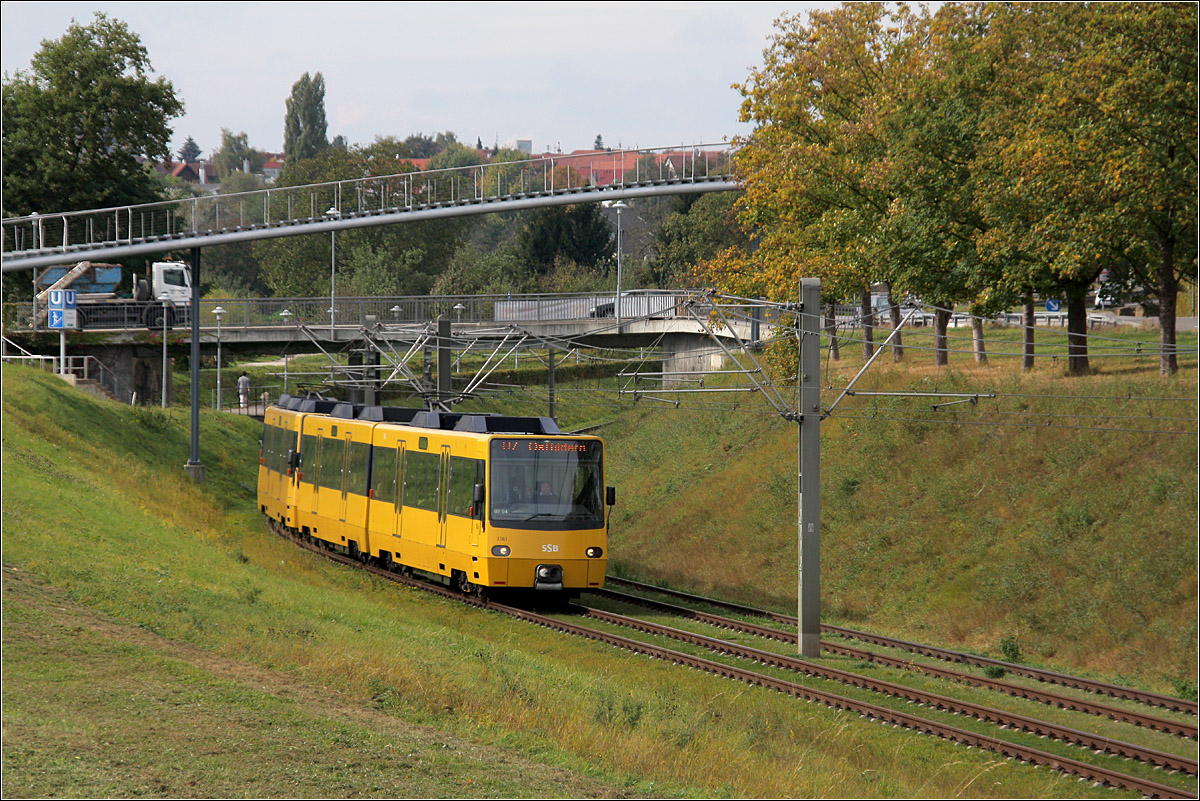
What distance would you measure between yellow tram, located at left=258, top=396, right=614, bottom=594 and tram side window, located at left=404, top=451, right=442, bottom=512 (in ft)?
0.07

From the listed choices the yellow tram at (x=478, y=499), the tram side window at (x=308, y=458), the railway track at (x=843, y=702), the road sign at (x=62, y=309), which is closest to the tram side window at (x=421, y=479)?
the yellow tram at (x=478, y=499)

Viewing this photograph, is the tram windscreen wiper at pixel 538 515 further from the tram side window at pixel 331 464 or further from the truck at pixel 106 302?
the truck at pixel 106 302

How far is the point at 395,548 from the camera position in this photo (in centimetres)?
2523

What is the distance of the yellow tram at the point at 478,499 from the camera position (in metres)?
21.3

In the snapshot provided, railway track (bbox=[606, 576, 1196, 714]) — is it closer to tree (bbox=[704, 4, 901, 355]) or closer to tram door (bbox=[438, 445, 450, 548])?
tram door (bbox=[438, 445, 450, 548])

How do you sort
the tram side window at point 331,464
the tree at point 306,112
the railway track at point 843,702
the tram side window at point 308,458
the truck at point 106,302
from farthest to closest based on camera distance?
the tree at point 306,112 → the truck at point 106,302 → the tram side window at point 308,458 → the tram side window at point 331,464 → the railway track at point 843,702

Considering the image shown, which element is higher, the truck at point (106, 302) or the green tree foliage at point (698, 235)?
the green tree foliage at point (698, 235)

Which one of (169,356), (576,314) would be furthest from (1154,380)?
(169,356)

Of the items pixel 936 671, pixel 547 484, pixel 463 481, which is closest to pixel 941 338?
pixel 547 484

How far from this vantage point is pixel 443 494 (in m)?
22.8

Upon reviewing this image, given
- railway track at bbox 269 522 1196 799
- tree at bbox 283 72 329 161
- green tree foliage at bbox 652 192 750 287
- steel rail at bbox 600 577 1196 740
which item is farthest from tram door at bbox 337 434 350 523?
tree at bbox 283 72 329 161

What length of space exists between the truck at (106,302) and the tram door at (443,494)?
2487 cm

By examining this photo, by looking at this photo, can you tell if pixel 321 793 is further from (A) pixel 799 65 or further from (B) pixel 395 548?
(A) pixel 799 65

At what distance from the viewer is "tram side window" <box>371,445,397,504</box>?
2511cm
